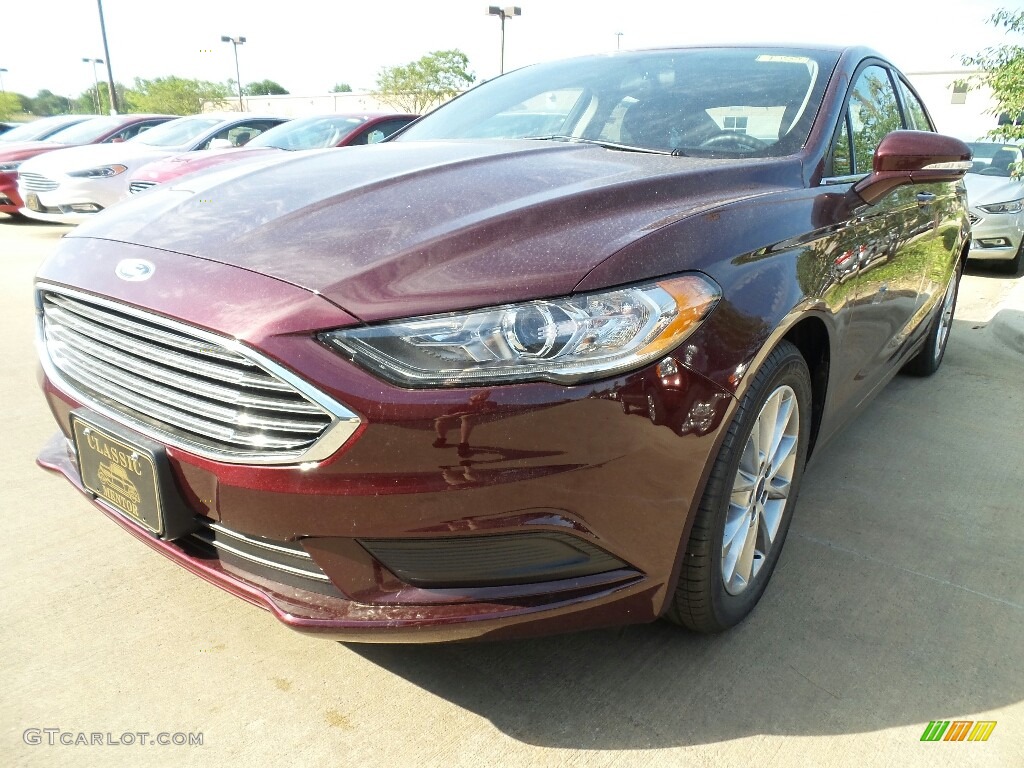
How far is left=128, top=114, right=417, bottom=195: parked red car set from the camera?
757 cm

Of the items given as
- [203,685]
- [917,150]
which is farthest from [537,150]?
[203,685]

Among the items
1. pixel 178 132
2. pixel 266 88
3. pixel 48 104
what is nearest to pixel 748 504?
pixel 178 132

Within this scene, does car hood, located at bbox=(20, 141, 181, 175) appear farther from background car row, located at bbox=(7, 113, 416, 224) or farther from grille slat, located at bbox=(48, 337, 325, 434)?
grille slat, located at bbox=(48, 337, 325, 434)

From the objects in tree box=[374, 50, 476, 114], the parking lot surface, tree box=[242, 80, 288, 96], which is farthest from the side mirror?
tree box=[242, 80, 288, 96]

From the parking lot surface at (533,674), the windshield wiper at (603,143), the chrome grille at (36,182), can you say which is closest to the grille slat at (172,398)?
the parking lot surface at (533,674)

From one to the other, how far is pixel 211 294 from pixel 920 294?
2.87m

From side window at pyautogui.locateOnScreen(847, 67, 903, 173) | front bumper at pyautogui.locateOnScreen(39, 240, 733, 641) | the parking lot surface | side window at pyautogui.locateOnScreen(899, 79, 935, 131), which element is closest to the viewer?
front bumper at pyautogui.locateOnScreen(39, 240, 733, 641)

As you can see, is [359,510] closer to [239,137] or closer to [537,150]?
[537,150]

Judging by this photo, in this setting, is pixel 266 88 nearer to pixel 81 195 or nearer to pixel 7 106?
pixel 7 106

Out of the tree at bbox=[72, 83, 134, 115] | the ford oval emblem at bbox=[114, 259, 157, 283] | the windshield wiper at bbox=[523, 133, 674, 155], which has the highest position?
the windshield wiper at bbox=[523, 133, 674, 155]

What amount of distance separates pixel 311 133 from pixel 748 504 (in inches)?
284

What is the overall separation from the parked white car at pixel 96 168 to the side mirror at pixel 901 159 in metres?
7.39

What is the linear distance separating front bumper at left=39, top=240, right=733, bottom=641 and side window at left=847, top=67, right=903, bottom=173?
61.1 inches

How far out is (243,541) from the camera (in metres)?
1.68
